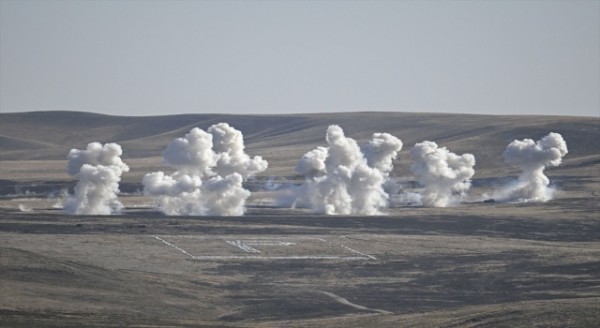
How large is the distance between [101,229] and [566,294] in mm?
61798

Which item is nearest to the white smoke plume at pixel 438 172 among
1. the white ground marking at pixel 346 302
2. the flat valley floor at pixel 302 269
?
the flat valley floor at pixel 302 269

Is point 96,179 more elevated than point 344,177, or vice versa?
point 344,177

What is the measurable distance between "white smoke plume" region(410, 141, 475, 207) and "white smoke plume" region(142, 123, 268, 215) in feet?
80.3

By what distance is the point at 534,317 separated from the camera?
7306 centimetres

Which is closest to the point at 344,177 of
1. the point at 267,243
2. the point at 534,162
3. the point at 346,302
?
the point at 534,162

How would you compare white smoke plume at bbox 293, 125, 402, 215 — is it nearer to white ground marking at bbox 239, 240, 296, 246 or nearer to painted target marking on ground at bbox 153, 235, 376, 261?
painted target marking on ground at bbox 153, 235, 376, 261

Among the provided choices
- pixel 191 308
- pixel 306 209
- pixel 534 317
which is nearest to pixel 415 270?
pixel 191 308

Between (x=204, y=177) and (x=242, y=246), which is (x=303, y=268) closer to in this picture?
(x=242, y=246)

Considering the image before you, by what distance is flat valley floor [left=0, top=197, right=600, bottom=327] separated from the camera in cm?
7925

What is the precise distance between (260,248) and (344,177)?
151 ft

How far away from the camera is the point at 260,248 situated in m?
127

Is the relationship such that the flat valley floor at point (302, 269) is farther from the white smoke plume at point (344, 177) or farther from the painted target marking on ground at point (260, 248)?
the white smoke plume at point (344, 177)

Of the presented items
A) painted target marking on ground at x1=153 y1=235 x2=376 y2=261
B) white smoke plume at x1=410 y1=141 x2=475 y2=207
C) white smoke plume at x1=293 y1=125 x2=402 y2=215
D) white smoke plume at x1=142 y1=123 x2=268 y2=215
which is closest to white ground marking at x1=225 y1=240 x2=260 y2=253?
painted target marking on ground at x1=153 y1=235 x2=376 y2=261

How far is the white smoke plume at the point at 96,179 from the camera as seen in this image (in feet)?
531
